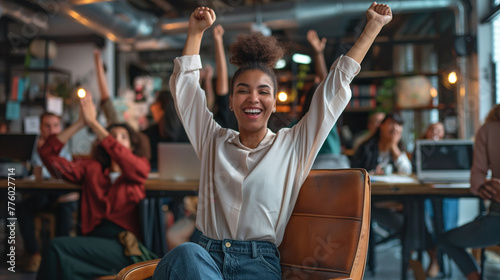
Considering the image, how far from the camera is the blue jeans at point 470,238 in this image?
7.33 feet

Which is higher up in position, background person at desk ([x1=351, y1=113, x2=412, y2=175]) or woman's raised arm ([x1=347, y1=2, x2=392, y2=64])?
woman's raised arm ([x1=347, y1=2, x2=392, y2=64])

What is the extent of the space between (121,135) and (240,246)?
59.6 inches

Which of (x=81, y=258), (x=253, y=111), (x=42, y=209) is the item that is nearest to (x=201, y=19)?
(x=253, y=111)

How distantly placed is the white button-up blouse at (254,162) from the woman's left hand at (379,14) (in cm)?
15

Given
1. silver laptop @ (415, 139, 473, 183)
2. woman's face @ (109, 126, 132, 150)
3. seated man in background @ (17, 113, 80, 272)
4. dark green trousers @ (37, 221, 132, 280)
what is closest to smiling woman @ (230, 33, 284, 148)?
dark green trousers @ (37, 221, 132, 280)

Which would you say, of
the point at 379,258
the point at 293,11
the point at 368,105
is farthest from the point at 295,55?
the point at 379,258

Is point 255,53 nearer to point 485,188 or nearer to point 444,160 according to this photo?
point 485,188

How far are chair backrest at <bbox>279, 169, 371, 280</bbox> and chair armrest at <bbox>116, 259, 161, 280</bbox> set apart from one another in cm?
Result: 42

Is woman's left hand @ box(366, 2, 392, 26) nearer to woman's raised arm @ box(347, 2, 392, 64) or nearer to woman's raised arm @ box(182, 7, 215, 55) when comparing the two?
woman's raised arm @ box(347, 2, 392, 64)

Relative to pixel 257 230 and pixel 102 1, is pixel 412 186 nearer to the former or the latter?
pixel 257 230

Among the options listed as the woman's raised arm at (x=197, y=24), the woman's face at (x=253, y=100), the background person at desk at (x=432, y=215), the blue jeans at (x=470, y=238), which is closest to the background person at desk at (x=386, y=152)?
the background person at desk at (x=432, y=215)

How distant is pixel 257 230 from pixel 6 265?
296 centimetres

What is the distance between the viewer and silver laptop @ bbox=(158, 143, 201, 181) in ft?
8.96

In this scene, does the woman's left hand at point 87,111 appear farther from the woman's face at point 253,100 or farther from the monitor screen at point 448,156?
the monitor screen at point 448,156
